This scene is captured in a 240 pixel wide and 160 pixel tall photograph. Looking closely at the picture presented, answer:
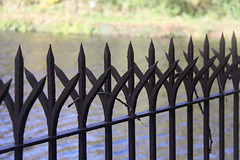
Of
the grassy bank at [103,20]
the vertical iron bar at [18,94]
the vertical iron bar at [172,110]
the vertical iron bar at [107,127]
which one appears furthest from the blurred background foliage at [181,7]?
the vertical iron bar at [18,94]

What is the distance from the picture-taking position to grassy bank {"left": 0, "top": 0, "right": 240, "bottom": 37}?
39.0ft

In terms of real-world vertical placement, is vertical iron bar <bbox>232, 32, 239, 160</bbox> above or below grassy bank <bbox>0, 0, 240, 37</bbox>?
below

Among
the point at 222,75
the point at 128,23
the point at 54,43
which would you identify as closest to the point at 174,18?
the point at 128,23

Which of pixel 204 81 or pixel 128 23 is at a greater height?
pixel 128 23

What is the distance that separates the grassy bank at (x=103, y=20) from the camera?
1189 cm

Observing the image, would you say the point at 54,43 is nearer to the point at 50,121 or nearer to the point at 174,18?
the point at 174,18

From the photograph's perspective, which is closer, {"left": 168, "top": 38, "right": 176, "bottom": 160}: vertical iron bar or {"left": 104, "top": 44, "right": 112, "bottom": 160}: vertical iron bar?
{"left": 104, "top": 44, "right": 112, "bottom": 160}: vertical iron bar

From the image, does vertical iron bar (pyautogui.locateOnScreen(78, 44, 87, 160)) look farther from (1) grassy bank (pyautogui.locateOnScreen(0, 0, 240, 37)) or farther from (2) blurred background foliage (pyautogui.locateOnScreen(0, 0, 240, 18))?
(2) blurred background foliage (pyautogui.locateOnScreen(0, 0, 240, 18))

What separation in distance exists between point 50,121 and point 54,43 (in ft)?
32.3

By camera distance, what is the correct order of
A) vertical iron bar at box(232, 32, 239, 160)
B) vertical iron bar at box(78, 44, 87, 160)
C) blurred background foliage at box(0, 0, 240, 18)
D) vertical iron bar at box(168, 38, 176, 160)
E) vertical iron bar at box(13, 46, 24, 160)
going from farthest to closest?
1. blurred background foliage at box(0, 0, 240, 18)
2. vertical iron bar at box(232, 32, 239, 160)
3. vertical iron bar at box(168, 38, 176, 160)
4. vertical iron bar at box(78, 44, 87, 160)
5. vertical iron bar at box(13, 46, 24, 160)

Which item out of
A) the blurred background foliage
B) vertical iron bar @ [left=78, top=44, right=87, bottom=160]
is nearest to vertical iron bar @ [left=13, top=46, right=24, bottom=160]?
vertical iron bar @ [left=78, top=44, right=87, bottom=160]

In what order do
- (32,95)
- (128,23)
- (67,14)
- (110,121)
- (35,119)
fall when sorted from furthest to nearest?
(67,14), (128,23), (35,119), (110,121), (32,95)

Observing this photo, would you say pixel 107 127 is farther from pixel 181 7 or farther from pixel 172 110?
pixel 181 7

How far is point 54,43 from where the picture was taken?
10.6 m
